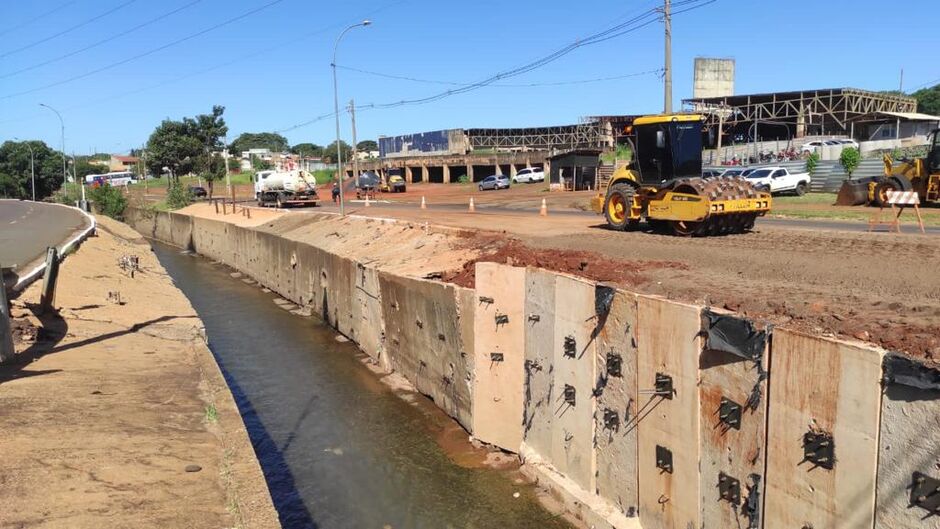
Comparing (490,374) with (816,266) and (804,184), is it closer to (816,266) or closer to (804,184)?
(816,266)

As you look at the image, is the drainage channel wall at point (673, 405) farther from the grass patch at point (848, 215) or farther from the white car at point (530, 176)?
the white car at point (530, 176)

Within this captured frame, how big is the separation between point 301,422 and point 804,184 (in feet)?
107

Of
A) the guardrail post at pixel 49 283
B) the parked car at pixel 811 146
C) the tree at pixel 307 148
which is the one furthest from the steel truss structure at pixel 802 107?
the tree at pixel 307 148

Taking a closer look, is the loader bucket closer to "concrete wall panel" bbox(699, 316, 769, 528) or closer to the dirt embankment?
the dirt embankment

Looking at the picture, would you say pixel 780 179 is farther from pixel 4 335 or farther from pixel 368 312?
pixel 4 335

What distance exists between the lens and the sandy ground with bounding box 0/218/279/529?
6.18 m

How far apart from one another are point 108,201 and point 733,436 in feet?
228

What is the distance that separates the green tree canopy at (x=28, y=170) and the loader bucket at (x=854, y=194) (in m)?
105

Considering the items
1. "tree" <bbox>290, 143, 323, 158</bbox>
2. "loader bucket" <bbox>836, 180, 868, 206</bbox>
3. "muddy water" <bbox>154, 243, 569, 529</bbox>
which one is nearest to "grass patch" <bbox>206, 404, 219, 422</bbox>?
"muddy water" <bbox>154, 243, 569, 529</bbox>

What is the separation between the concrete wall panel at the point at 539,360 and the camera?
1134 cm

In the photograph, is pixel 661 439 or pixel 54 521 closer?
pixel 54 521

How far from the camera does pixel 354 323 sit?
20.4 meters

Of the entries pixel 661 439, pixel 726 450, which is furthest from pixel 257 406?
pixel 726 450

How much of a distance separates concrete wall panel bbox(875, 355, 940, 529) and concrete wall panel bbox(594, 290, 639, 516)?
11.5 ft
